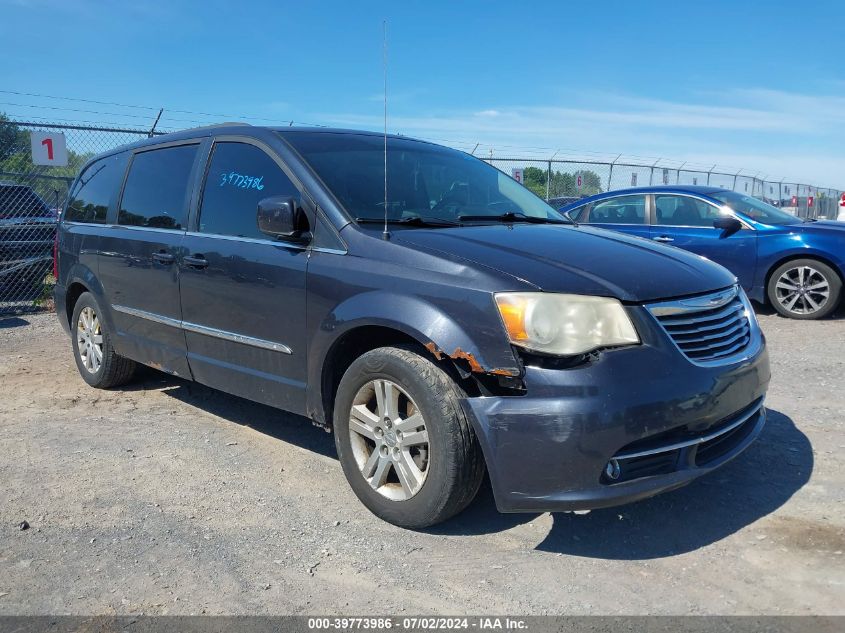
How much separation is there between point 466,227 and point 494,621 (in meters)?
1.88

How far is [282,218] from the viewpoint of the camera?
3.51 m

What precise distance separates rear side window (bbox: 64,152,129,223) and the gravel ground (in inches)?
67.7

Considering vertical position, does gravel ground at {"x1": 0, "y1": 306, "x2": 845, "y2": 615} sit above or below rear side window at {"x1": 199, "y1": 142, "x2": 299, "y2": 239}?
below

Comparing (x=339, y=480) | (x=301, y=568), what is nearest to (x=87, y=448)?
(x=339, y=480)

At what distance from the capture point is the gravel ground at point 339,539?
2742 mm

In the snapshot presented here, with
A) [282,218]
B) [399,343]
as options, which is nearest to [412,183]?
[282,218]

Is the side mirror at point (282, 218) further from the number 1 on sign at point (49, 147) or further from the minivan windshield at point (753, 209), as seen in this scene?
the number 1 on sign at point (49, 147)

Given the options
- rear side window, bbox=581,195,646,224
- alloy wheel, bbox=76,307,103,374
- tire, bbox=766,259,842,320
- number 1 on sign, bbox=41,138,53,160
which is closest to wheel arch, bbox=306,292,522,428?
alloy wheel, bbox=76,307,103,374

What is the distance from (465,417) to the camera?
294cm

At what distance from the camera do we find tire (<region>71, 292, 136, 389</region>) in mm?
5426

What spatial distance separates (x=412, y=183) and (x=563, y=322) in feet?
5.00

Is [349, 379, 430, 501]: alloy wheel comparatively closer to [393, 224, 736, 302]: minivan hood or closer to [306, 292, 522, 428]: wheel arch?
[306, 292, 522, 428]: wheel arch

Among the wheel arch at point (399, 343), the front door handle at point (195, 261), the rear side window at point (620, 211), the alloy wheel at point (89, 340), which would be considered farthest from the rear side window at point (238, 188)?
the rear side window at point (620, 211)

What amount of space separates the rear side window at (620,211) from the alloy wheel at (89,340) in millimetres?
6308
